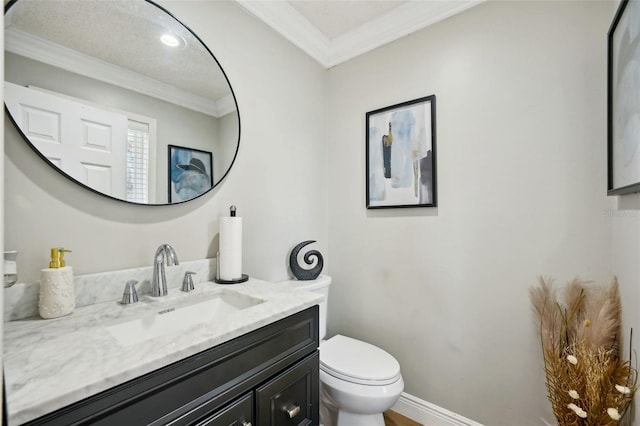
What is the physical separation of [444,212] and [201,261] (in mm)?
1293

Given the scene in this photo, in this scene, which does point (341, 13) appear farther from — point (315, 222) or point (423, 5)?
point (315, 222)

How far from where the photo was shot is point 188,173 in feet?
4.29

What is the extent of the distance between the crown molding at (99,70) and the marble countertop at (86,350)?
0.83m

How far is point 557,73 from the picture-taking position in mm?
1339

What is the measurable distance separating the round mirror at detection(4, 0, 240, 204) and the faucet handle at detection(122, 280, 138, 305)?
0.32m

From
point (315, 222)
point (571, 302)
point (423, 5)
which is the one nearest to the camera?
point (571, 302)

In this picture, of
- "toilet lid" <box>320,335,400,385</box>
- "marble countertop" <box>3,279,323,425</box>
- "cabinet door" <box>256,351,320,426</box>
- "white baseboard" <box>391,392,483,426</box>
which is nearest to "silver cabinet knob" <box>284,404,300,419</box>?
"cabinet door" <box>256,351,320,426</box>

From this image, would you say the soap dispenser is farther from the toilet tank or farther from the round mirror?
the toilet tank

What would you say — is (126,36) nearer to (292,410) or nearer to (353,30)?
(353,30)

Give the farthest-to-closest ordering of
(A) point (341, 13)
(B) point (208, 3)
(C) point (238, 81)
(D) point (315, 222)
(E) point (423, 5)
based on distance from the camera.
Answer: (D) point (315, 222) < (A) point (341, 13) < (E) point (423, 5) < (C) point (238, 81) < (B) point (208, 3)

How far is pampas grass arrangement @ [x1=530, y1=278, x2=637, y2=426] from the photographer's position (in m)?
0.98

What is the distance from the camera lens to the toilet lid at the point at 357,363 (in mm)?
1347

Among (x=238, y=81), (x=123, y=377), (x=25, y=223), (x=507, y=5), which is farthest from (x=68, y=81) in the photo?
(x=507, y=5)

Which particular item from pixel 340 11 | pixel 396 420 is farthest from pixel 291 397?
pixel 340 11
